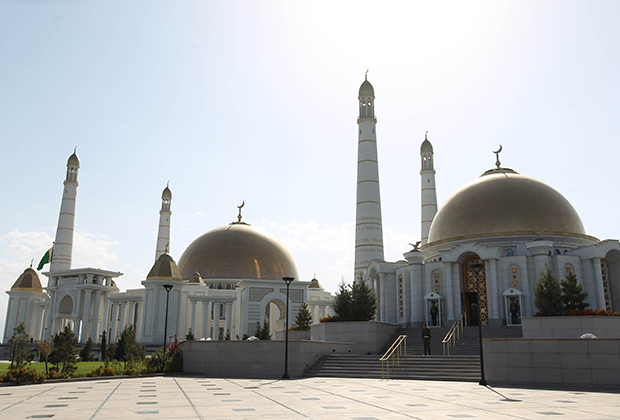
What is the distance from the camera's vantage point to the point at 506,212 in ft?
119

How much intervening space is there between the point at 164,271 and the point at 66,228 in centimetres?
1922

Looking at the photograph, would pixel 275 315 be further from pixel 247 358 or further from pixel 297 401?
Answer: pixel 297 401

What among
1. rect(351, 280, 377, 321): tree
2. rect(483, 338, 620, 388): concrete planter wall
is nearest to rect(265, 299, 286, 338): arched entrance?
rect(351, 280, 377, 321): tree

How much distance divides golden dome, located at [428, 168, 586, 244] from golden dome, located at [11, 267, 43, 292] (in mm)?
44235

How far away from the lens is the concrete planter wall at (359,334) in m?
27.3

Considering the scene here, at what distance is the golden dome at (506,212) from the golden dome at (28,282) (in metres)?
44.2

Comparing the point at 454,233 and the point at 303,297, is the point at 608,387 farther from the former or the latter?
the point at 303,297

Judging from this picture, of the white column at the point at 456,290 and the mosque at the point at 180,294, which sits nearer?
the white column at the point at 456,290

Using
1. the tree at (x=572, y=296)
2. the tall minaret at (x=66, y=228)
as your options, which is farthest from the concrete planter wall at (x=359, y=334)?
the tall minaret at (x=66, y=228)

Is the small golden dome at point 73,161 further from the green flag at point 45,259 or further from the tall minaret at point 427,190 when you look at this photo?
the tall minaret at point 427,190

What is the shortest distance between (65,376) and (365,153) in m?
33.4

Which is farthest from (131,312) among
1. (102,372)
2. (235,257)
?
(102,372)

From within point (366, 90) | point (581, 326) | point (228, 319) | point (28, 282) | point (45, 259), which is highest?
point (366, 90)

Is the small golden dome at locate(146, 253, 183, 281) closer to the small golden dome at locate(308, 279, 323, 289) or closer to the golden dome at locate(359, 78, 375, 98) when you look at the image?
the small golden dome at locate(308, 279, 323, 289)
